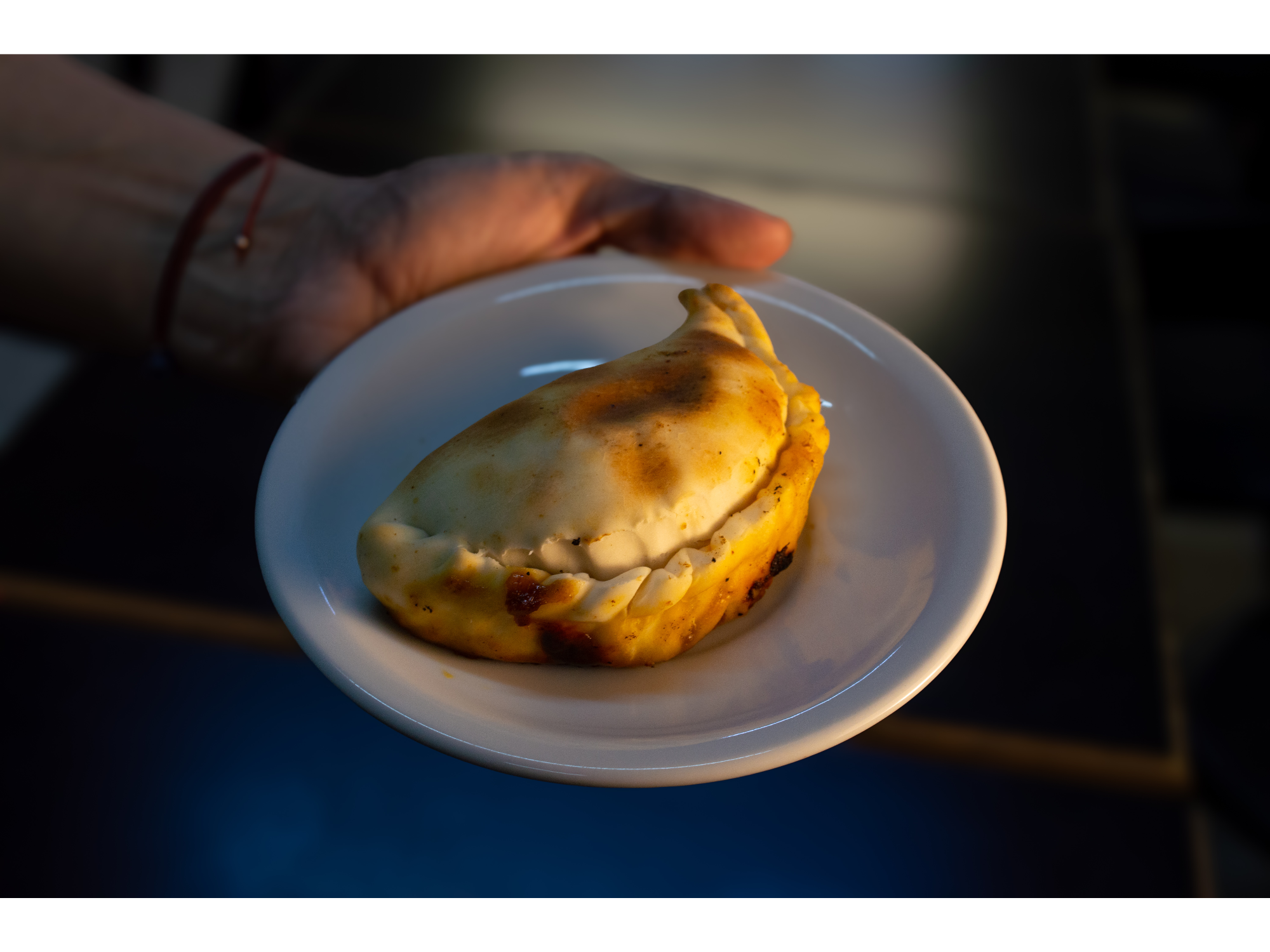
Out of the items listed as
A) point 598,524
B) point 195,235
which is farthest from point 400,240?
point 598,524

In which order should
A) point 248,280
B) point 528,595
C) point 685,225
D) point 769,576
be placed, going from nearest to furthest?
1. point 528,595
2. point 769,576
3. point 685,225
4. point 248,280

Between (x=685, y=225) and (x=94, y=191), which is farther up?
(x=685, y=225)

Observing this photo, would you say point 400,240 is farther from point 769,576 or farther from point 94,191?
point 769,576

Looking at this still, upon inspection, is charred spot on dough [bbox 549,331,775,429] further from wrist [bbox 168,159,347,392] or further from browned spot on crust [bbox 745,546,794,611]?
wrist [bbox 168,159,347,392]

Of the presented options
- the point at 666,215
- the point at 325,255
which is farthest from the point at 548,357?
the point at 325,255

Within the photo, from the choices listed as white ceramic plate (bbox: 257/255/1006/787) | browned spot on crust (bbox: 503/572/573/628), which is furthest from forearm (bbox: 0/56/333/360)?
browned spot on crust (bbox: 503/572/573/628)

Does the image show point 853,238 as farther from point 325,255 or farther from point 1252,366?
point 325,255

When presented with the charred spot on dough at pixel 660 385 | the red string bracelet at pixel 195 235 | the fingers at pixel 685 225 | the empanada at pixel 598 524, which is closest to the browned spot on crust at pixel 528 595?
the empanada at pixel 598 524
